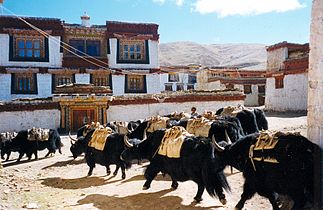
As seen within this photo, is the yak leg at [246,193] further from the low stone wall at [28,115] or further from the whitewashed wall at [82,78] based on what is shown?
the whitewashed wall at [82,78]

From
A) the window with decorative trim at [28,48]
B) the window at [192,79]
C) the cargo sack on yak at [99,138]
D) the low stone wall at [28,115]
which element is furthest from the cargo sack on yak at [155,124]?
the window at [192,79]

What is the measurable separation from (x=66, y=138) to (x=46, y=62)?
29.5 ft

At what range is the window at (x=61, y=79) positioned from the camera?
23.0 metres

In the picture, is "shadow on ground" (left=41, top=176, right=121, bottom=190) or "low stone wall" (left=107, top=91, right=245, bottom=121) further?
"low stone wall" (left=107, top=91, right=245, bottom=121)

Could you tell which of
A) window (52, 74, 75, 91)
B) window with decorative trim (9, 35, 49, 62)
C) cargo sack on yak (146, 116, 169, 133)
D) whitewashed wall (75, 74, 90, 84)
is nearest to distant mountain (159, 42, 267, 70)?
whitewashed wall (75, 74, 90, 84)

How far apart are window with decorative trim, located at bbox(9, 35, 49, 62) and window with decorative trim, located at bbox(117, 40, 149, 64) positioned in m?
5.18

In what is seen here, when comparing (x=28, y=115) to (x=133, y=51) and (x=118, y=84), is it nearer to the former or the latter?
(x=118, y=84)

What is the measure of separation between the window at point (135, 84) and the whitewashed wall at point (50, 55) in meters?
4.94

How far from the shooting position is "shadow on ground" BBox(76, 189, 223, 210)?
5418 millimetres

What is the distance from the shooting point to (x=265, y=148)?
4.49 meters

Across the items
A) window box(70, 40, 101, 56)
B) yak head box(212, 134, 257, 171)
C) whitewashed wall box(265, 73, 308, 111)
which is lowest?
yak head box(212, 134, 257, 171)

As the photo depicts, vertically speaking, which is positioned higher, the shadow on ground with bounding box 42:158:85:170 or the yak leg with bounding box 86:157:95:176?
the yak leg with bounding box 86:157:95:176

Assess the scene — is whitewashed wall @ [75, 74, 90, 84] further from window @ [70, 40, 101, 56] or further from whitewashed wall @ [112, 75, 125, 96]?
whitewashed wall @ [112, 75, 125, 96]

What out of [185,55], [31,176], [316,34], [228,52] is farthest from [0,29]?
[228,52]
